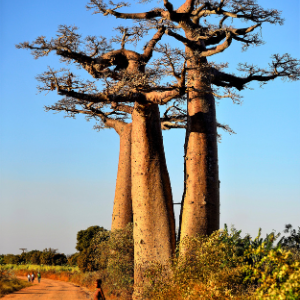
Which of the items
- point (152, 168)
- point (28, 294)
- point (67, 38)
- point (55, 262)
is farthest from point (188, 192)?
point (55, 262)

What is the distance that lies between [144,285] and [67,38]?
475cm

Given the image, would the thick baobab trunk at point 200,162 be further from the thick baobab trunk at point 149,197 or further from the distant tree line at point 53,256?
the distant tree line at point 53,256

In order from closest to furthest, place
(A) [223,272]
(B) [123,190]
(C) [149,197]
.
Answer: (A) [223,272]
(C) [149,197]
(B) [123,190]

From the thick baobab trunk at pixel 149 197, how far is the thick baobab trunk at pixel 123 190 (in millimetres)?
2212

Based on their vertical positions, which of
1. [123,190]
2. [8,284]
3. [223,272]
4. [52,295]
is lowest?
[52,295]

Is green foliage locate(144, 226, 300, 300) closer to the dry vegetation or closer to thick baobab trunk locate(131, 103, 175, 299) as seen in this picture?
the dry vegetation

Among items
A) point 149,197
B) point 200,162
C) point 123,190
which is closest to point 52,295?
point 123,190

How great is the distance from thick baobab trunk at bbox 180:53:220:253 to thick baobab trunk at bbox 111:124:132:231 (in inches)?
99.2

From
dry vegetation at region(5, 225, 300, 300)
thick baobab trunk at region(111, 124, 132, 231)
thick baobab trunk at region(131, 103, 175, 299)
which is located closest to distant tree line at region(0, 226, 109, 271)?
thick baobab trunk at region(111, 124, 132, 231)

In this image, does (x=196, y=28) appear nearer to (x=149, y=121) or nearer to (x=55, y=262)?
(x=149, y=121)

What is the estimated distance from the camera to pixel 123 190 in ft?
34.2

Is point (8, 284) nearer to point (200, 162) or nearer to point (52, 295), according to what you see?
point (52, 295)

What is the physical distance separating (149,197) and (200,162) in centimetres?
116

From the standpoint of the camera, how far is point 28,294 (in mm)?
10594
